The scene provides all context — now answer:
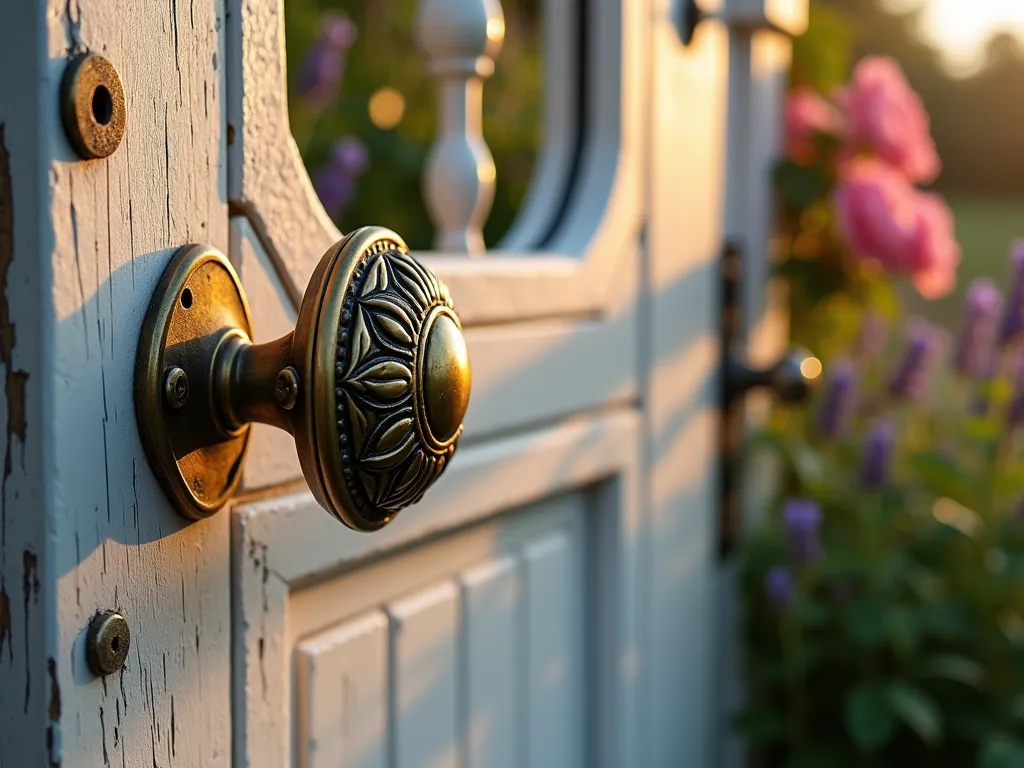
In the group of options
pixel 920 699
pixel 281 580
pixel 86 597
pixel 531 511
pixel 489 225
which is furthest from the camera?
pixel 489 225

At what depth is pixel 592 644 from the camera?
917 mm

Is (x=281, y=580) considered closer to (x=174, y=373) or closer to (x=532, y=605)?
(x=174, y=373)

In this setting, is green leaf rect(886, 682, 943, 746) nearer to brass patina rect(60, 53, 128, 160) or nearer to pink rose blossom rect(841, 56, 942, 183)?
pink rose blossom rect(841, 56, 942, 183)

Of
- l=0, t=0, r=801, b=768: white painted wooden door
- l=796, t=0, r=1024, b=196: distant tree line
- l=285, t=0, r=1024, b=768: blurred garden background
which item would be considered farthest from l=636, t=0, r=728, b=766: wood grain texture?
l=796, t=0, r=1024, b=196: distant tree line

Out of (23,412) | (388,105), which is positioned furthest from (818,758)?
(388,105)

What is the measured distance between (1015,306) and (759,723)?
22.1 inches

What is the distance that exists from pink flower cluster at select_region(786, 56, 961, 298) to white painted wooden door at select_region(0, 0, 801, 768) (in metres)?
0.31

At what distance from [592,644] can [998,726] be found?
612mm

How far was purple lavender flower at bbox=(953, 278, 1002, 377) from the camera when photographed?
4.48ft

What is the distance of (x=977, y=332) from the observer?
4.55 feet

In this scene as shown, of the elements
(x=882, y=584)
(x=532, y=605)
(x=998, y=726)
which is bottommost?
(x=998, y=726)

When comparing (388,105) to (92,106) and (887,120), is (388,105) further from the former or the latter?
(92,106)

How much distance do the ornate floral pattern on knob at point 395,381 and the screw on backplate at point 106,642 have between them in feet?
0.32

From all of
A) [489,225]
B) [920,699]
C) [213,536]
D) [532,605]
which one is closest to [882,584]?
[920,699]
